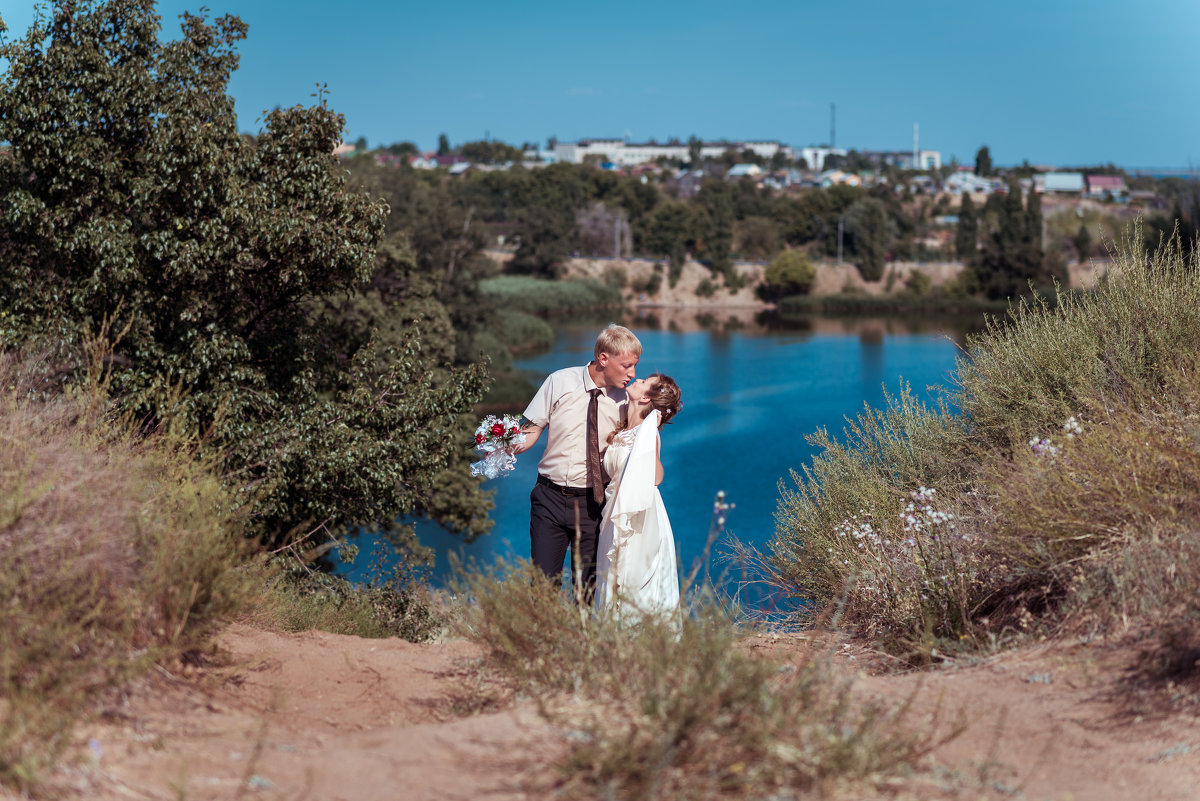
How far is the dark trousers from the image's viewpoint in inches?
209

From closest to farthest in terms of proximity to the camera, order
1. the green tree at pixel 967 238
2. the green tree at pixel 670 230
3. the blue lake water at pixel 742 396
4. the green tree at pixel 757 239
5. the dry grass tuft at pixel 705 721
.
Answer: the dry grass tuft at pixel 705 721
the blue lake water at pixel 742 396
the green tree at pixel 967 238
the green tree at pixel 670 230
the green tree at pixel 757 239

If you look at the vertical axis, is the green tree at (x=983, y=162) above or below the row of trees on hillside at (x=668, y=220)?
above

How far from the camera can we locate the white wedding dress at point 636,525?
17.0ft

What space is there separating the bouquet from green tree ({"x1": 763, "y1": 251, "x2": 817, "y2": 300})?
83609 mm

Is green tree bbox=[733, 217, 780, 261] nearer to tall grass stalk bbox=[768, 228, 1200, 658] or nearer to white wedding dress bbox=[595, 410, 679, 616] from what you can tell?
tall grass stalk bbox=[768, 228, 1200, 658]

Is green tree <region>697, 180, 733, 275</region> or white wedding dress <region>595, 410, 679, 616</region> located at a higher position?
green tree <region>697, 180, 733, 275</region>

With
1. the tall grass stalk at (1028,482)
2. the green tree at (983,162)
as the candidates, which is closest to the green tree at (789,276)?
the tall grass stalk at (1028,482)

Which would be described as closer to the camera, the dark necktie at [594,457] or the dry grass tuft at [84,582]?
the dry grass tuft at [84,582]

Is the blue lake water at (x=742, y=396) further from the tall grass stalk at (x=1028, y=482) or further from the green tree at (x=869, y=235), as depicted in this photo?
the green tree at (x=869, y=235)

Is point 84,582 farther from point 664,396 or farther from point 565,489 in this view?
point 664,396

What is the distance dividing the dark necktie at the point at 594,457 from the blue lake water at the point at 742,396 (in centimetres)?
379

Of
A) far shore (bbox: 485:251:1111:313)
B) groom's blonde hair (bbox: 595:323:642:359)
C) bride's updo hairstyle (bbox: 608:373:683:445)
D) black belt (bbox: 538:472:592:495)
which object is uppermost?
far shore (bbox: 485:251:1111:313)

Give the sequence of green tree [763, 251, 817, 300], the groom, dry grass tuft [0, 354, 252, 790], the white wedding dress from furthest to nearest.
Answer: green tree [763, 251, 817, 300] < the groom < the white wedding dress < dry grass tuft [0, 354, 252, 790]

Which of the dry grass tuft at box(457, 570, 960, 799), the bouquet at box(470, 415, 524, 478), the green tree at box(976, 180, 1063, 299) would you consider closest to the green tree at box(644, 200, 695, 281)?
the green tree at box(976, 180, 1063, 299)
